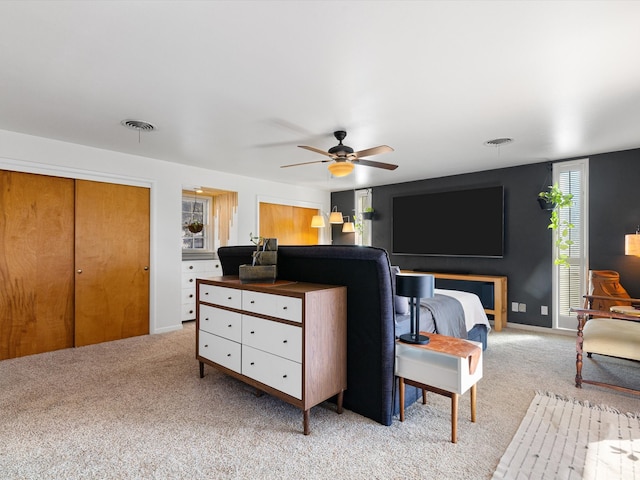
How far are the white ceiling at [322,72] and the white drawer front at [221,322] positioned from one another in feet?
5.53

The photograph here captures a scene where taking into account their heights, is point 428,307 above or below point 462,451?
above

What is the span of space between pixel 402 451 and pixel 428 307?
3.84 ft

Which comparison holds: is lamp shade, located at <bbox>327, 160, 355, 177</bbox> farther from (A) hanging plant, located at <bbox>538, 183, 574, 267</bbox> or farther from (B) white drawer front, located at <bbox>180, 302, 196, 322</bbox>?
(B) white drawer front, located at <bbox>180, 302, 196, 322</bbox>

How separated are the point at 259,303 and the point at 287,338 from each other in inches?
13.7

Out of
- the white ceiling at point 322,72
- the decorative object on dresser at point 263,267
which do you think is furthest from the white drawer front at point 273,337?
the white ceiling at point 322,72

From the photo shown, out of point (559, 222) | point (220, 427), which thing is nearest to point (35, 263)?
point (220, 427)

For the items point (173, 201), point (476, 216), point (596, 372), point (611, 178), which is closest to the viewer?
→ point (596, 372)

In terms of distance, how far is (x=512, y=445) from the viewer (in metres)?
1.96

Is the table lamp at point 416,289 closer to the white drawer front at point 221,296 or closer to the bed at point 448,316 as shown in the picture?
the bed at point 448,316

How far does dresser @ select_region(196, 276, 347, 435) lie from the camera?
6.83 feet

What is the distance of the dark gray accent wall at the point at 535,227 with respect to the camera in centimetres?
409

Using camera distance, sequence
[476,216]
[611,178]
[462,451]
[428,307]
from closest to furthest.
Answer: [462,451] < [428,307] < [611,178] < [476,216]

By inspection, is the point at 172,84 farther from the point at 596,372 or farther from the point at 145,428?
the point at 596,372

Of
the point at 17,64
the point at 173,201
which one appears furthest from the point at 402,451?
the point at 173,201
